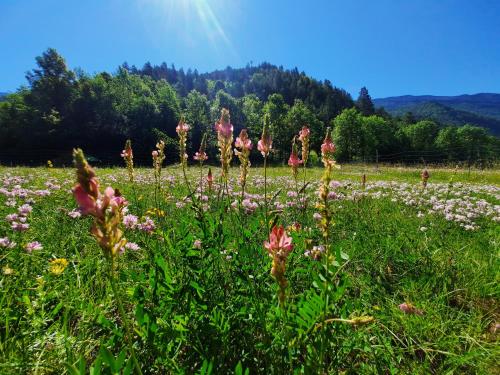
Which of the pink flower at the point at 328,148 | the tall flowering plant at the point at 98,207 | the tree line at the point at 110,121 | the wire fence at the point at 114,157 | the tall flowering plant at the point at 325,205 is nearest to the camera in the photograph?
the tall flowering plant at the point at 98,207

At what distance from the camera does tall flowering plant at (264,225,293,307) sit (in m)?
1.25

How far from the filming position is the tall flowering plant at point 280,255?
49.2 inches

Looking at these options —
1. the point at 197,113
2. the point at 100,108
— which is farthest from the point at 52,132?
the point at 197,113

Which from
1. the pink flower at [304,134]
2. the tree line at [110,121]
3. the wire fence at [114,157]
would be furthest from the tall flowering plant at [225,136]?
the tree line at [110,121]

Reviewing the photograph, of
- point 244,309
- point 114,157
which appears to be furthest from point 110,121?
point 244,309

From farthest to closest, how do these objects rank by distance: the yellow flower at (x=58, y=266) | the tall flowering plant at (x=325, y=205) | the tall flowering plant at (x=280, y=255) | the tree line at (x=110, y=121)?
the tree line at (x=110, y=121) → the yellow flower at (x=58, y=266) → the tall flowering plant at (x=325, y=205) → the tall flowering plant at (x=280, y=255)

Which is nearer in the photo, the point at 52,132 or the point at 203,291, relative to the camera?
the point at 203,291

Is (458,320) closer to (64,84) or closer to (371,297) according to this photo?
(371,297)

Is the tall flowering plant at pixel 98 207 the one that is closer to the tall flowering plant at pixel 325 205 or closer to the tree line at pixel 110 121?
the tall flowering plant at pixel 325 205

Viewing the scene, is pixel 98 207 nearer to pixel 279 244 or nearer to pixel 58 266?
pixel 279 244

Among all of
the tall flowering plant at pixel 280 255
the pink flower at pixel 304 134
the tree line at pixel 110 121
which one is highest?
the tree line at pixel 110 121

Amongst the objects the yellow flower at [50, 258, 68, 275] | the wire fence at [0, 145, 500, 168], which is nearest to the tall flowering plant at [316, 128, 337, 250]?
the yellow flower at [50, 258, 68, 275]

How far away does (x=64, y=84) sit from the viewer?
64.7 m

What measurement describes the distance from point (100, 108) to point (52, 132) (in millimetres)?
10253
